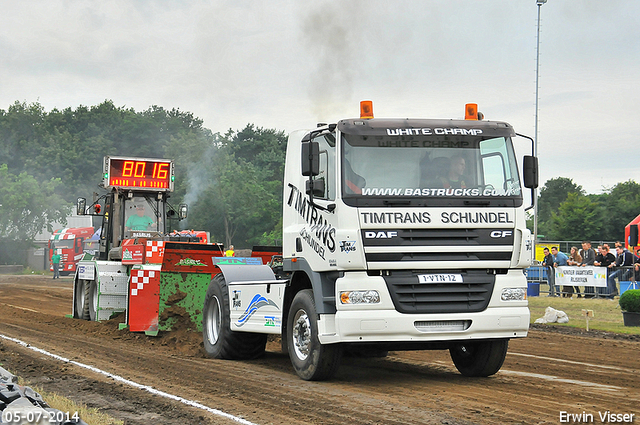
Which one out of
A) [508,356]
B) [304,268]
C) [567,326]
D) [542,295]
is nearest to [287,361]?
[304,268]

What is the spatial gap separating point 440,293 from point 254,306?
3.08 metres

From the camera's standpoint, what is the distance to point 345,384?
28.4 feet

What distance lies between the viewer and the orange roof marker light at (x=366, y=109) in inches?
345

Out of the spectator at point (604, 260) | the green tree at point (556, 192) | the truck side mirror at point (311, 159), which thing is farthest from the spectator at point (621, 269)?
the green tree at point (556, 192)

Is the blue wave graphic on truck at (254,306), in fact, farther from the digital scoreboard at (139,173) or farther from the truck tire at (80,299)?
the truck tire at (80,299)

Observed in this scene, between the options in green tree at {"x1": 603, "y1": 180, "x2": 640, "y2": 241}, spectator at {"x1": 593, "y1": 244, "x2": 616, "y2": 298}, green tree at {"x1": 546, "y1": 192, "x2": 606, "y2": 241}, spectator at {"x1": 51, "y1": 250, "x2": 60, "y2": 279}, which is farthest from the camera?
green tree at {"x1": 603, "y1": 180, "x2": 640, "y2": 241}

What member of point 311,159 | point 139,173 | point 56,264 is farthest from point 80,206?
point 56,264

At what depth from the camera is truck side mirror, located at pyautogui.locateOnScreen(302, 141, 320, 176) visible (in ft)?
27.7

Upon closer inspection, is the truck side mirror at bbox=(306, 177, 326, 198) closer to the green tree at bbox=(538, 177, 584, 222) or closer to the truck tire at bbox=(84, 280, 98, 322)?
the truck tire at bbox=(84, 280, 98, 322)

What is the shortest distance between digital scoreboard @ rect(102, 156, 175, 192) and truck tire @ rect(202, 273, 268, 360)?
21.8ft

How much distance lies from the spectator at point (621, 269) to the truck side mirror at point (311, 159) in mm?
15157

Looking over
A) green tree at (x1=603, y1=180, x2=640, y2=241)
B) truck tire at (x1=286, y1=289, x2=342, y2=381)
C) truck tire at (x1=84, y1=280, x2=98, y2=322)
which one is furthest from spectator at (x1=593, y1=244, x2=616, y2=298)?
green tree at (x1=603, y1=180, x2=640, y2=241)

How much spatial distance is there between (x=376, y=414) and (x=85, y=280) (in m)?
12.2

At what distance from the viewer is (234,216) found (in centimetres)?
4575
